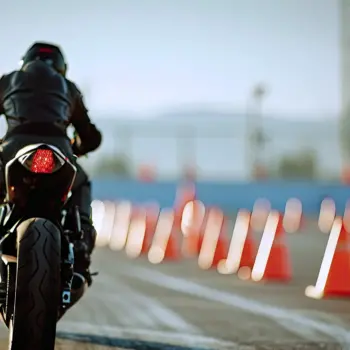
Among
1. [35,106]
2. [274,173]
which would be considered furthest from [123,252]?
[274,173]

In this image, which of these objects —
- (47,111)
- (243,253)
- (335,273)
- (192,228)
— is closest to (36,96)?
(47,111)

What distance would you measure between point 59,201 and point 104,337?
2170 mm

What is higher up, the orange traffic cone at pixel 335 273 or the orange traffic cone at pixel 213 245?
the orange traffic cone at pixel 335 273

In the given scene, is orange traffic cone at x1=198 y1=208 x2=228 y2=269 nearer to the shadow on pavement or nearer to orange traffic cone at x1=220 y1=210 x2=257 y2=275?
orange traffic cone at x1=220 y1=210 x2=257 y2=275

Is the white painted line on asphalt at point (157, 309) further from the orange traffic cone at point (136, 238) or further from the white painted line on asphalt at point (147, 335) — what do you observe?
the orange traffic cone at point (136, 238)

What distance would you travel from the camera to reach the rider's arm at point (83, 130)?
7432 millimetres

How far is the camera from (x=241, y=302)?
11.4m

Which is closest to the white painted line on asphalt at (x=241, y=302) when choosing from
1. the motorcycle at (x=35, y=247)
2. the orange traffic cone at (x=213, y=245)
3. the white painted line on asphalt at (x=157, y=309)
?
the white painted line on asphalt at (x=157, y=309)

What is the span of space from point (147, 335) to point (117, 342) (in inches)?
16.8

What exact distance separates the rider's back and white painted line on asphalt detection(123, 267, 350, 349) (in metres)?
2.65

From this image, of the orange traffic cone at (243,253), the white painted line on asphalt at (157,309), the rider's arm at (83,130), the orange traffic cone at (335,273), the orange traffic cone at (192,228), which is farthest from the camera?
the orange traffic cone at (192,228)

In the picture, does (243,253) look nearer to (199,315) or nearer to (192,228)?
(192,228)

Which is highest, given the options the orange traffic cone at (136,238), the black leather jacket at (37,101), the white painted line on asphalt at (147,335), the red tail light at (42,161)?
the black leather jacket at (37,101)

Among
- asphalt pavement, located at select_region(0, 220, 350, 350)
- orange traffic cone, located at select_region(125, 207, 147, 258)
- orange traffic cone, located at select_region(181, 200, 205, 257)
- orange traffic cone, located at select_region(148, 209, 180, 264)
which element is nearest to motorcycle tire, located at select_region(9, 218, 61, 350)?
asphalt pavement, located at select_region(0, 220, 350, 350)
